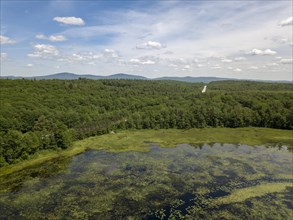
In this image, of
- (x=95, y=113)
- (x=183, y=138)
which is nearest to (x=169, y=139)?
(x=183, y=138)

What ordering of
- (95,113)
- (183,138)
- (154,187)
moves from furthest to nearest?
(95,113) → (183,138) → (154,187)

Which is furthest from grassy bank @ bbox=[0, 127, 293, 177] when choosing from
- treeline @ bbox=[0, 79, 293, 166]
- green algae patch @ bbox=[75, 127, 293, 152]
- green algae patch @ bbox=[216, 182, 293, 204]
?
green algae patch @ bbox=[216, 182, 293, 204]

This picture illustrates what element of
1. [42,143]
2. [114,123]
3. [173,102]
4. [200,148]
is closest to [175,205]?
[200,148]

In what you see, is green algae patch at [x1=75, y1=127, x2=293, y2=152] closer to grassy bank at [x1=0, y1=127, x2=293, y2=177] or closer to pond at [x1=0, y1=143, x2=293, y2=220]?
grassy bank at [x1=0, y1=127, x2=293, y2=177]

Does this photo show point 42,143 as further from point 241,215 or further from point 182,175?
point 241,215

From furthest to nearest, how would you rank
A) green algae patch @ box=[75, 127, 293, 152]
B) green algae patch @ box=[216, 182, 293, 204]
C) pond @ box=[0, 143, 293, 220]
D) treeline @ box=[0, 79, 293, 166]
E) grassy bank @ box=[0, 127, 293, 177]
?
green algae patch @ box=[75, 127, 293, 152], grassy bank @ box=[0, 127, 293, 177], treeline @ box=[0, 79, 293, 166], green algae patch @ box=[216, 182, 293, 204], pond @ box=[0, 143, 293, 220]

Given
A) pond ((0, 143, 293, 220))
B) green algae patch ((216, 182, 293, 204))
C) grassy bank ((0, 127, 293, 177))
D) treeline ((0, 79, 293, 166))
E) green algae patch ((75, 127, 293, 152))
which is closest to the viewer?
pond ((0, 143, 293, 220))

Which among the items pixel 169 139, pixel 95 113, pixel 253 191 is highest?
pixel 95 113

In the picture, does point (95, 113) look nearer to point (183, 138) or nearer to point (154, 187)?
point (183, 138)

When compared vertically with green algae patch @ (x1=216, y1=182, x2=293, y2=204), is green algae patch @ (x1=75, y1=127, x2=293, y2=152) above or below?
below
